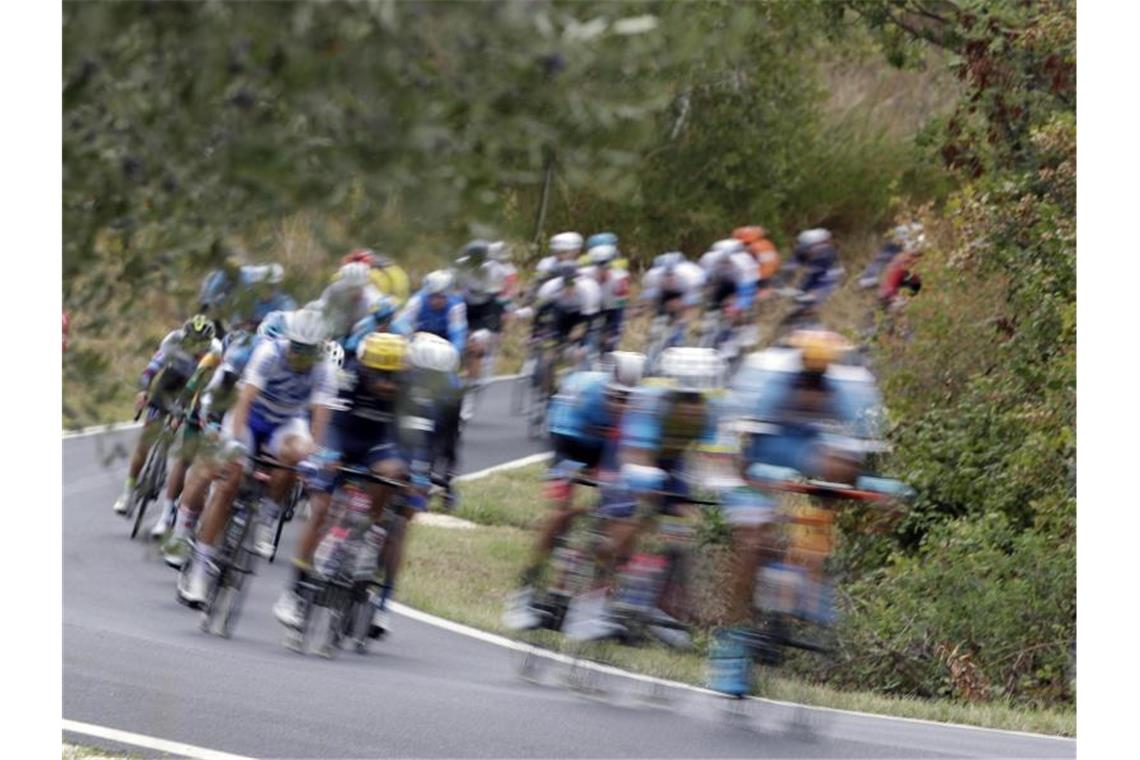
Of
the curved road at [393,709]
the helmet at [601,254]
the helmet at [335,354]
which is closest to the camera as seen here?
the curved road at [393,709]

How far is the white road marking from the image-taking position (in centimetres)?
926

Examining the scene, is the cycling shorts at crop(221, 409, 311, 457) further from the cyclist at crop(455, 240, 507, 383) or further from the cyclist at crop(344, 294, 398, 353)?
the cyclist at crop(455, 240, 507, 383)

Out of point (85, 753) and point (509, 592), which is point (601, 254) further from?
point (85, 753)

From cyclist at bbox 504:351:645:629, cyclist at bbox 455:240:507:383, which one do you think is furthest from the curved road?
cyclist at bbox 455:240:507:383

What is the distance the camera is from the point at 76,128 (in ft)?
14.7

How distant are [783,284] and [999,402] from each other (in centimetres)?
560

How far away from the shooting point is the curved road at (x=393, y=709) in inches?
377

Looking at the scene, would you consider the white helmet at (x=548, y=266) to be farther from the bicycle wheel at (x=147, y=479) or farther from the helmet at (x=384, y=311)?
the helmet at (x=384, y=311)

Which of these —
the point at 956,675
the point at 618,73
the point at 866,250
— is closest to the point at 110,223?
the point at 618,73

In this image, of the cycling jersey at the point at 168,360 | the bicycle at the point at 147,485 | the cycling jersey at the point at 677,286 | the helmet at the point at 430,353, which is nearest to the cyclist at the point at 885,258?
the cycling jersey at the point at 677,286

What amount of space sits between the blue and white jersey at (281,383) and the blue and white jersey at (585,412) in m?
1.44

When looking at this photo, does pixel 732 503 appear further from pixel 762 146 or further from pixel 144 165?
pixel 762 146

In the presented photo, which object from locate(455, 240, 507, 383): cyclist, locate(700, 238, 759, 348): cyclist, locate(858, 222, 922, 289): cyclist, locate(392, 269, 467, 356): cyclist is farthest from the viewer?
locate(858, 222, 922, 289): cyclist

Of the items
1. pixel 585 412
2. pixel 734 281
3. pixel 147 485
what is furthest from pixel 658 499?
pixel 734 281
